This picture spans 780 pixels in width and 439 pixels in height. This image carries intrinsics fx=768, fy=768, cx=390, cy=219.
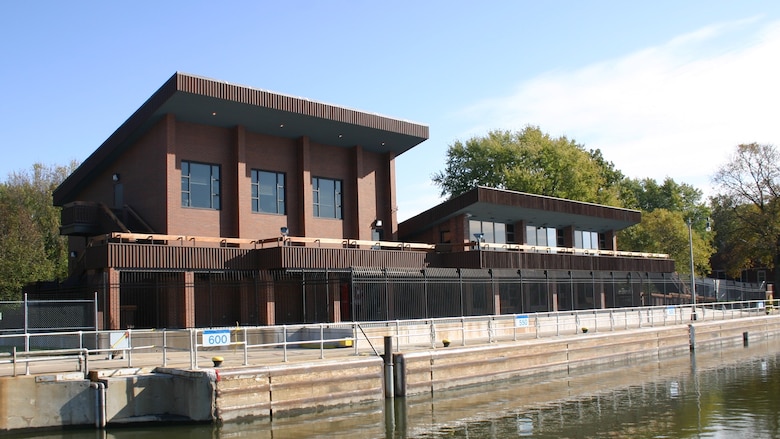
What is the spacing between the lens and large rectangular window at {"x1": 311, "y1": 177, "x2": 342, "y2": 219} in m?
42.8

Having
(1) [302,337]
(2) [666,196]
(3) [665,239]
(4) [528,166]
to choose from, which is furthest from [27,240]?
(2) [666,196]

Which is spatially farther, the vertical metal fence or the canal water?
the vertical metal fence

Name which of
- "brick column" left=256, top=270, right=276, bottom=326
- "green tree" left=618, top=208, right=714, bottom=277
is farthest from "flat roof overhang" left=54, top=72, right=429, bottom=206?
"green tree" left=618, top=208, right=714, bottom=277

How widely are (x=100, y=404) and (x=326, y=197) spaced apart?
2389 centimetres

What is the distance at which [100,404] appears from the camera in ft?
68.3

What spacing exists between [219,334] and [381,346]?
795 cm

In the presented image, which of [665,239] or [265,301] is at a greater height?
[665,239]

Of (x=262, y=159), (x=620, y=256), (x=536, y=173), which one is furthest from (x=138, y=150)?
(x=536, y=173)

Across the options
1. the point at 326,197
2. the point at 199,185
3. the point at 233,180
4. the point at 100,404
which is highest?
the point at 233,180

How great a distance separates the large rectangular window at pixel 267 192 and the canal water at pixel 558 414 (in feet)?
56.4

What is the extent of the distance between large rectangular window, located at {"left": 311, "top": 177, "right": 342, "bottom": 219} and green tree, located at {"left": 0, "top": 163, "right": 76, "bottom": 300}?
23.8 metres

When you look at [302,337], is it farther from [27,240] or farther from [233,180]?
[27,240]

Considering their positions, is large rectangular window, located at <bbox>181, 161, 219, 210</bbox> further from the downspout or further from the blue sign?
the downspout

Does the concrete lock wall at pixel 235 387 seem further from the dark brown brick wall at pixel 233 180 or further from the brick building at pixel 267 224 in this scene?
the dark brown brick wall at pixel 233 180
